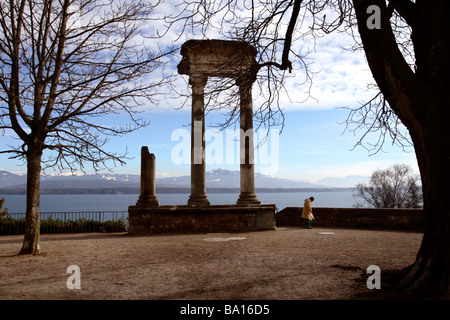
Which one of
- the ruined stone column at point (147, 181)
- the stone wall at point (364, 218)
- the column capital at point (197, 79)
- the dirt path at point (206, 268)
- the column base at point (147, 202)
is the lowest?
the dirt path at point (206, 268)

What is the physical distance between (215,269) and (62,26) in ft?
23.8

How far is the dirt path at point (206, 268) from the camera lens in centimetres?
636

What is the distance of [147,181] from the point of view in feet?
58.4

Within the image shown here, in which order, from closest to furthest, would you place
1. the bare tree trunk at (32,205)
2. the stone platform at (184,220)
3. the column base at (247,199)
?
Result: 1. the bare tree trunk at (32,205)
2. the stone platform at (184,220)
3. the column base at (247,199)

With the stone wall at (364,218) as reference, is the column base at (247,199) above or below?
above

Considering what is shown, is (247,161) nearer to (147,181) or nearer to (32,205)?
(147,181)

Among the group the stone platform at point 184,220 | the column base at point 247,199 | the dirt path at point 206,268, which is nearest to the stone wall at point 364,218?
the column base at point 247,199

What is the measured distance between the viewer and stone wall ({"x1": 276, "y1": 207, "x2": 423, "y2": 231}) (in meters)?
17.0

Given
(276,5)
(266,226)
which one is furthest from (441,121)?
(266,226)

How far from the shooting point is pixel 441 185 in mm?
5570

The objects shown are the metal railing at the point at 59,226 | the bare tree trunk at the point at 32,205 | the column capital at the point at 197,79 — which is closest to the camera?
the bare tree trunk at the point at 32,205

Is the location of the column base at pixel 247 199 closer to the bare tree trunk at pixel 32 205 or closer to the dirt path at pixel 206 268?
the dirt path at pixel 206 268

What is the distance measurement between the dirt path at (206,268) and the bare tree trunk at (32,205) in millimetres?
350
